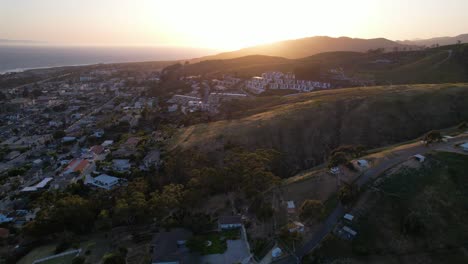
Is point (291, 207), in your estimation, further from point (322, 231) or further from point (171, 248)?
point (171, 248)

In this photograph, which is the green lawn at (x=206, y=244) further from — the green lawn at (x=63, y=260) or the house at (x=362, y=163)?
the house at (x=362, y=163)

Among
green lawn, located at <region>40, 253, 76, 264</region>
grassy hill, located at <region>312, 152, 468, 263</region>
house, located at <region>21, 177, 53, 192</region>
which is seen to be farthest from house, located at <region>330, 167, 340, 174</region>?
house, located at <region>21, 177, 53, 192</region>

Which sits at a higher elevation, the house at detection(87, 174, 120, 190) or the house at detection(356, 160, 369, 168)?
the house at detection(356, 160, 369, 168)

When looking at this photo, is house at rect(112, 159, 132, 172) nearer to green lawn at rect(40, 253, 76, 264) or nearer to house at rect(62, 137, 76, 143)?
green lawn at rect(40, 253, 76, 264)

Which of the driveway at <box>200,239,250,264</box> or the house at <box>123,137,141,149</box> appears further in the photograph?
the house at <box>123,137,141,149</box>

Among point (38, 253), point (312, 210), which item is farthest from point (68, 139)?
point (312, 210)

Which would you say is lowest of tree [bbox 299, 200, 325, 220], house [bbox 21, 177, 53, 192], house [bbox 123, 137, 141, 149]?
house [bbox 21, 177, 53, 192]

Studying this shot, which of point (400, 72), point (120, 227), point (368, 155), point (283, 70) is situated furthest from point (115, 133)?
point (400, 72)
